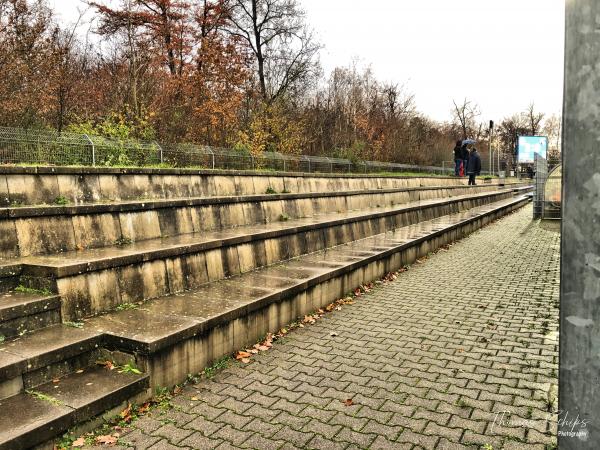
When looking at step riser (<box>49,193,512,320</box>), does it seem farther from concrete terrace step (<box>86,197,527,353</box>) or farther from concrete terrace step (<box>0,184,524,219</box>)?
concrete terrace step (<box>0,184,524,219</box>)

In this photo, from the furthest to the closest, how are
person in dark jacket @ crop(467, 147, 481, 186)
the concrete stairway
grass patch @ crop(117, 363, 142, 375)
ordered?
person in dark jacket @ crop(467, 147, 481, 186), grass patch @ crop(117, 363, 142, 375), the concrete stairway

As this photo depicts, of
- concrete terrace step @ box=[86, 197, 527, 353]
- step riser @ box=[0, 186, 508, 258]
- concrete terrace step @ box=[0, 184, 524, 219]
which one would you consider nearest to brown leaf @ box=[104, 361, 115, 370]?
concrete terrace step @ box=[86, 197, 527, 353]

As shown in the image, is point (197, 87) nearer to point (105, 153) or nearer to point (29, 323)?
point (105, 153)

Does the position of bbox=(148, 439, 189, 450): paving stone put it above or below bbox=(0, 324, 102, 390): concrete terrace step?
below

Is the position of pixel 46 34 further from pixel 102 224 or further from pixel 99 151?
pixel 102 224

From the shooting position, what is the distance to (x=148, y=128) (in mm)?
11336

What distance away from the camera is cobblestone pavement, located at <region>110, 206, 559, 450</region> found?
325cm

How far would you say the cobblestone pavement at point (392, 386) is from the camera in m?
3.25

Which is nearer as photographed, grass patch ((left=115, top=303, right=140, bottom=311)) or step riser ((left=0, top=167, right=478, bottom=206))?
grass patch ((left=115, top=303, right=140, bottom=311))

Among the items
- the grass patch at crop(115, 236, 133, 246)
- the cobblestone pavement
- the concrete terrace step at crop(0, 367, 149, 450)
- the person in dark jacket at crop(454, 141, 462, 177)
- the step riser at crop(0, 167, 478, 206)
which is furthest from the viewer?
the person in dark jacket at crop(454, 141, 462, 177)

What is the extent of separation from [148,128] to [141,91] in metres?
3.00

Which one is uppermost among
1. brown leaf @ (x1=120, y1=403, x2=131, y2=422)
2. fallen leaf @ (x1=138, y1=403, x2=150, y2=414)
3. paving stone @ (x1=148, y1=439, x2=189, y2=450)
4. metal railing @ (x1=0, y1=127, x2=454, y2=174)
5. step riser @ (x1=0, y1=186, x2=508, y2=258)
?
metal railing @ (x1=0, y1=127, x2=454, y2=174)

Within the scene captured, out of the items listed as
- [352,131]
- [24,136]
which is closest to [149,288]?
[24,136]

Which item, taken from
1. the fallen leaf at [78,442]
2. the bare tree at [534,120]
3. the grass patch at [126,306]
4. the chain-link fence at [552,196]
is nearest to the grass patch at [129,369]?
the fallen leaf at [78,442]
